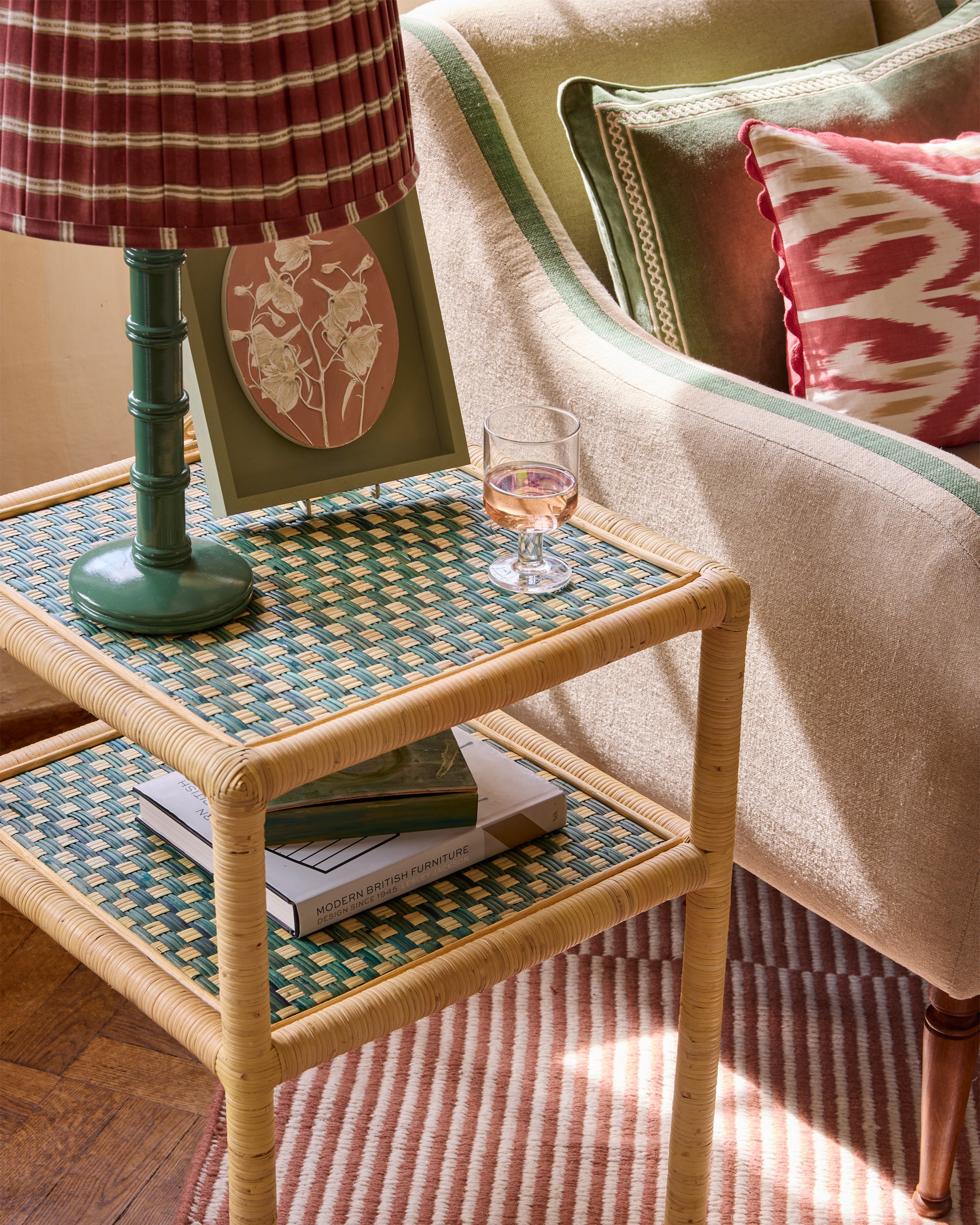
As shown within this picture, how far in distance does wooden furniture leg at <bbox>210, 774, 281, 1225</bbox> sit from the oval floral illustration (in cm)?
35

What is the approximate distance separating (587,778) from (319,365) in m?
0.40

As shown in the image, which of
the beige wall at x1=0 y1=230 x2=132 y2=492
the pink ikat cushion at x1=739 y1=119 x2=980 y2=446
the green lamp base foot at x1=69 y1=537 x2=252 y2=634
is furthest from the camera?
the beige wall at x1=0 y1=230 x2=132 y2=492

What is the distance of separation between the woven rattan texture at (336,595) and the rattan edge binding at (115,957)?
0.20 meters

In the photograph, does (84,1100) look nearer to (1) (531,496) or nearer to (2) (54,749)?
(2) (54,749)

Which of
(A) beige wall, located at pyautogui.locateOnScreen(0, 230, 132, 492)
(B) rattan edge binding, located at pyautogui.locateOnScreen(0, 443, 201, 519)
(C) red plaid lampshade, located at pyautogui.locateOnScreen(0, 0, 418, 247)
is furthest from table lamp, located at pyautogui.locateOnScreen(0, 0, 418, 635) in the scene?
(A) beige wall, located at pyautogui.locateOnScreen(0, 230, 132, 492)

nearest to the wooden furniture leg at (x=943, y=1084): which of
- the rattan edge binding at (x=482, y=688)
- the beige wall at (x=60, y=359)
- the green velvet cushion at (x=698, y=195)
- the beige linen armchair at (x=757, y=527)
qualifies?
the beige linen armchair at (x=757, y=527)

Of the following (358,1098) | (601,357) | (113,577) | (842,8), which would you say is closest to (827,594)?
(601,357)

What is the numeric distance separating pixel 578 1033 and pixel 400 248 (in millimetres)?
758

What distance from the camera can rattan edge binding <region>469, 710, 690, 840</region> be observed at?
111 cm

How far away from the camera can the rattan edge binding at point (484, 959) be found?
884 millimetres

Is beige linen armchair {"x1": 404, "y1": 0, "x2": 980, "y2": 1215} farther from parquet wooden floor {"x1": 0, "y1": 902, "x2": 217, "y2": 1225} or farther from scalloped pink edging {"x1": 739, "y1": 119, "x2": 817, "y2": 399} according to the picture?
parquet wooden floor {"x1": 0, "y1": 902, "x2": 217, "y2": 1225}

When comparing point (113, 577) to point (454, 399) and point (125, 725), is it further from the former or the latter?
point (454, 399)

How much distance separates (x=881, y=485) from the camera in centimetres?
103

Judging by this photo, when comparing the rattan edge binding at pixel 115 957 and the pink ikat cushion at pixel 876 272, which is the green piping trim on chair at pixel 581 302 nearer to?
the pink ikat cushion at pixel 876 272
